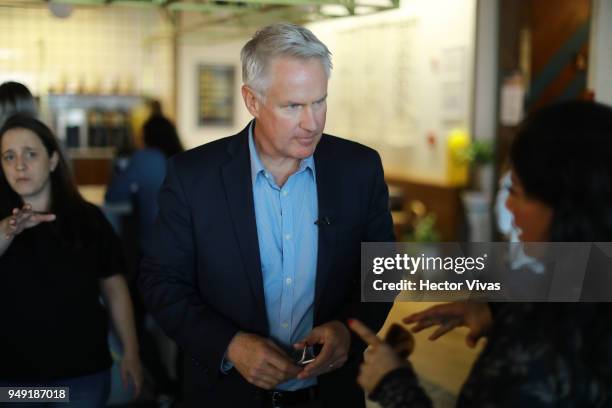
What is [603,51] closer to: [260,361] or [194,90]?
[260,361]

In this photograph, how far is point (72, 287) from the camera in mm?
2371

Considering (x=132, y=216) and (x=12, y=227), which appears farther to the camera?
(x=132, y=216)

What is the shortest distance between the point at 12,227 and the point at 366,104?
678 cm

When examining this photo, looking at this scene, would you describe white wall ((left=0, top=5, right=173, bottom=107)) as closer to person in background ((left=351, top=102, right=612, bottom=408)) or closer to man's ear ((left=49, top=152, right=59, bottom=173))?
man's ear ((left=49, top=152, right=59, bottom=173))

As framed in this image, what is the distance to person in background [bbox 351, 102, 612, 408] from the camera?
50.6 inches

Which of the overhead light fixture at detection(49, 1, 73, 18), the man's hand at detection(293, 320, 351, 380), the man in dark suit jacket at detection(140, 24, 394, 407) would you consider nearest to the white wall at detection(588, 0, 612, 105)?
the overhead light fixture at detection(49, 1, 73, 18)

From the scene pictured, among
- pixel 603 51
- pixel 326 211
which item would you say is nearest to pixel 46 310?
pixel 326 211

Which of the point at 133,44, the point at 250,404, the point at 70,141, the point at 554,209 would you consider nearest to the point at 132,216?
the point at 250,404

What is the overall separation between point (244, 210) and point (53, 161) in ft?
2.66

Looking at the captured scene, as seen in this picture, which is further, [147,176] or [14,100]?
[147,176]

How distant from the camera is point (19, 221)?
221 centimetres

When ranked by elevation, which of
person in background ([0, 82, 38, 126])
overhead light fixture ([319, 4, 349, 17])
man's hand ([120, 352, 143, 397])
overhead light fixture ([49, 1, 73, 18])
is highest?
overhead light fixture ([319, 4, 349, 17])

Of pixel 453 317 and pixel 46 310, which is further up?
pixel 453 317

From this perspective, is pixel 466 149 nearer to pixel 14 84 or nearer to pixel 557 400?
pixel 14 84
